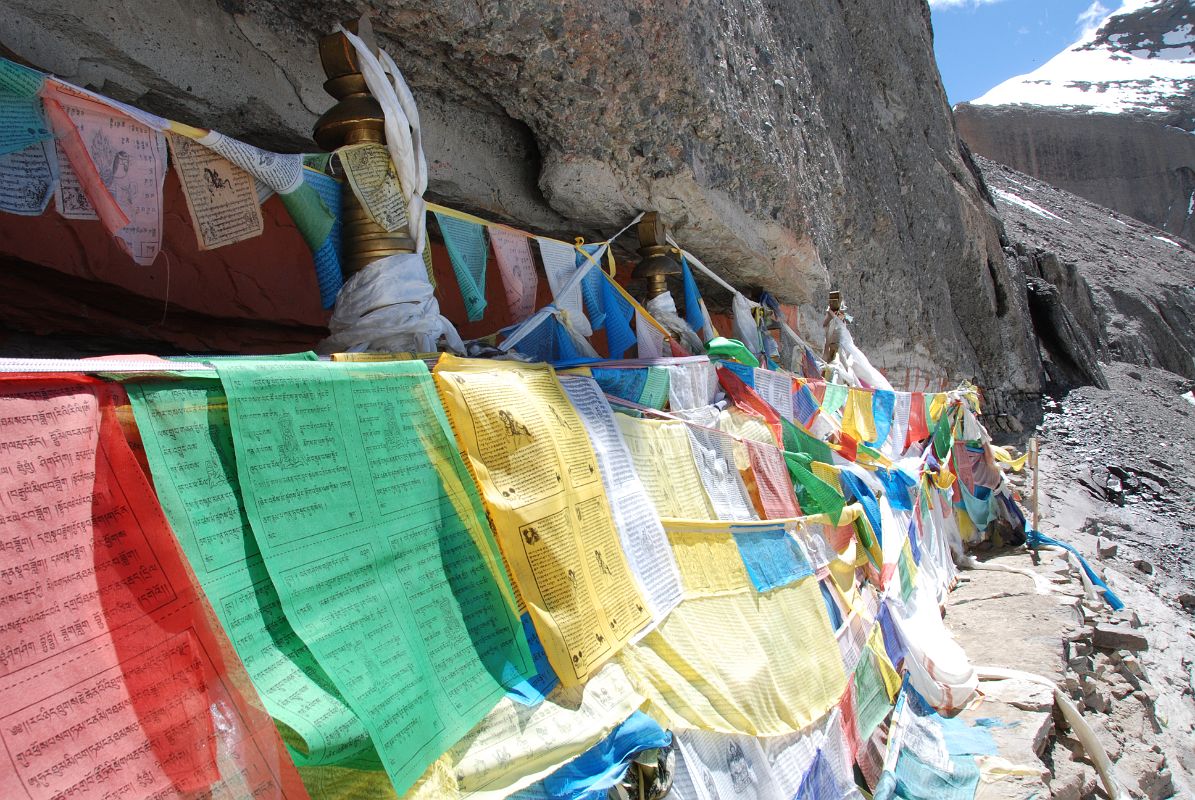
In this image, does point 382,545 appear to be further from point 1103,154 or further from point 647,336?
point 1103,154

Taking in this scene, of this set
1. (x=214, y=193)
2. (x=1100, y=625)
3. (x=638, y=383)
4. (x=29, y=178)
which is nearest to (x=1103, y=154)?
(x=1100, y=625)

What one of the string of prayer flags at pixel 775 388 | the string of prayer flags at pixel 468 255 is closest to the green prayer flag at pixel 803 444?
the string of prayer flags at pixel 775 388

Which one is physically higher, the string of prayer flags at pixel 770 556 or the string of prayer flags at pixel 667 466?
the string of prayer flags at pixel 667 466

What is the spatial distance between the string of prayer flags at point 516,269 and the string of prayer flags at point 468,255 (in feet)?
0.23

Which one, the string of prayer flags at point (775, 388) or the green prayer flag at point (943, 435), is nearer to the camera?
the string of prayer flags at point (775, 388)

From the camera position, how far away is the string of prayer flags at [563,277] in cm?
264

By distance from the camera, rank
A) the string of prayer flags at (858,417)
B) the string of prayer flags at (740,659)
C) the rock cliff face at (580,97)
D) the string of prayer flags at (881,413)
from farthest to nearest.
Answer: the string of prayer flags at (881,413) → the string of prayer flags at (858,417) → the rock cliff face at (580,97) → the string of prayer flags at (740,659)

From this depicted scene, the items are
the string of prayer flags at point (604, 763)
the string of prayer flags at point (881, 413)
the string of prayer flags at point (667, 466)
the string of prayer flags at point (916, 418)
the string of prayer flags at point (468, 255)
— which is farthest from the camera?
the string of prayer flags at point (916, 418)

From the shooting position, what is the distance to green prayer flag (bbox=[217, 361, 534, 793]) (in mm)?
1099

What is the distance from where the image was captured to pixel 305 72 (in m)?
2.34

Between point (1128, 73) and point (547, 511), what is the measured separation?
173ft

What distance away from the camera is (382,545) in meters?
1.27

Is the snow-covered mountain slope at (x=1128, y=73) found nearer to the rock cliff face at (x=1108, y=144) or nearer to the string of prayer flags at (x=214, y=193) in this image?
the rock cliff face at (x=1108, y=144)

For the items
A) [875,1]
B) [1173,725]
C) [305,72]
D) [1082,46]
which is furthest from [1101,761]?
[1082,46]
